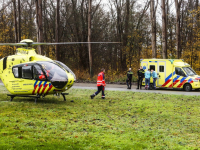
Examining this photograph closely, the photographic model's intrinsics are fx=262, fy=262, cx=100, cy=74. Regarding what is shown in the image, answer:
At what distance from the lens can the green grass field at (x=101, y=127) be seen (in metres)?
6.80

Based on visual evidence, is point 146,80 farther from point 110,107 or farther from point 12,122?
point 12,122

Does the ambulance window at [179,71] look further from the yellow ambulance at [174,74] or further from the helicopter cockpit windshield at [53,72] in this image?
the helicopter cockpit windshield at [53,72]

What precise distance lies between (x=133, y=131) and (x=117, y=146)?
1.67 meters

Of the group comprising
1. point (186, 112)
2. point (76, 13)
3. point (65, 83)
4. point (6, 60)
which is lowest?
point (186, 112)

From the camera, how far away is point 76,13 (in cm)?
3666

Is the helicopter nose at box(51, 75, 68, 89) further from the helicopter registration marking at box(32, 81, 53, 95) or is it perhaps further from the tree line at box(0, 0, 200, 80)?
the tree line at box(0, 0, 200, 80)

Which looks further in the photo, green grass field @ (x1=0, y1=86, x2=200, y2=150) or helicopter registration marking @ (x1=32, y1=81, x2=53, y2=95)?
helicopter registration marking @ (x1=32, y1=81, x2=53, y2=95)

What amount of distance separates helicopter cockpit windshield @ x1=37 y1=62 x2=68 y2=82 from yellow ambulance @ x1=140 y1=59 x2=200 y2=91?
37.2 feet

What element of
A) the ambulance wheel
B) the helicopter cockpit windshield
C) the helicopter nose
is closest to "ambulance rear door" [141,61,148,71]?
the ambulance wheel

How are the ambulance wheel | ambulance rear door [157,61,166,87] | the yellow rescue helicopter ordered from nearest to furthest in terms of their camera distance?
the yellow rescue helicopter
the ambulance wheel
ambulance rear door [157,61,166,87]

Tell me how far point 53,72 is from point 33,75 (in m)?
1.14

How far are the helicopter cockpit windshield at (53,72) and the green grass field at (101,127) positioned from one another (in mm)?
1452

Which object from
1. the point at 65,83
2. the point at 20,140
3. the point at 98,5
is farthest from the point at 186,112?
the point at 98,5

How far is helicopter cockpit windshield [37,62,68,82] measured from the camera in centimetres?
1262
